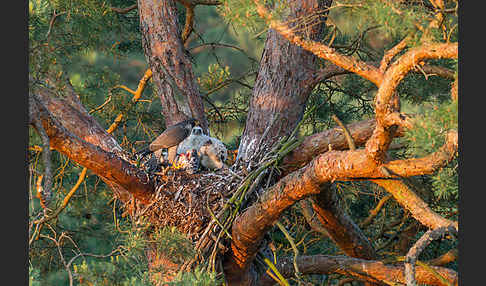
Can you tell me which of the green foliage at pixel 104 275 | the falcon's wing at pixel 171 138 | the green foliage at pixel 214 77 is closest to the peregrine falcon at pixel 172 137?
the falcon's wing at pixel 171 138

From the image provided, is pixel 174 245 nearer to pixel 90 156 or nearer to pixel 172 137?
pixel 90 156

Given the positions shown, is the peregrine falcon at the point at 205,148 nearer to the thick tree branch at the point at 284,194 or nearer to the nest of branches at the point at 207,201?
the nest of branches at the point at 207,201

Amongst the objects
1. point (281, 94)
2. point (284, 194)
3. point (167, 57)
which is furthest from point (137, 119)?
point (284, 194)

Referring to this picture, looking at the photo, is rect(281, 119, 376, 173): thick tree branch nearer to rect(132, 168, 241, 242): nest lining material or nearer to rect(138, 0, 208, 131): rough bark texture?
rect(132, 168, 241, 242): nest lining material

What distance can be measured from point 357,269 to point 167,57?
2125 millimetres

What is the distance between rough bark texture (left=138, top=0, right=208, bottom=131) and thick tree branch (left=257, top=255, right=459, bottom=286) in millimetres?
1351

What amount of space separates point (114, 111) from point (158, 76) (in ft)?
2.55

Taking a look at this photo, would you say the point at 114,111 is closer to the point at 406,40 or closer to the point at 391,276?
the point at 391,276

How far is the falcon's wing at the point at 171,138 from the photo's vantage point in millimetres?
4184

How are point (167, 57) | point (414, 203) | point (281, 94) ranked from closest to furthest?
point (414, 203) → point (281, 94) → point (167, 57)

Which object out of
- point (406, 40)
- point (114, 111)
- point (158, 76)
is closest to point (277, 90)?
point (158, 76)

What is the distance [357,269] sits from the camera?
381 centimetres

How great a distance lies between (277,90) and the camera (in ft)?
13.4

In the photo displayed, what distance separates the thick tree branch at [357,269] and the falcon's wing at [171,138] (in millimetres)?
1148
